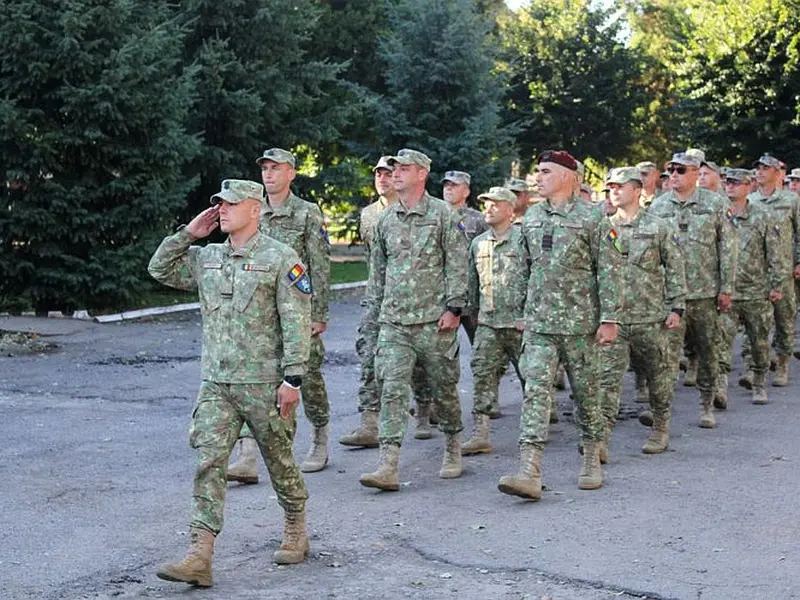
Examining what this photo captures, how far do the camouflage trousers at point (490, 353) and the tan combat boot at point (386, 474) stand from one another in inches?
67.3

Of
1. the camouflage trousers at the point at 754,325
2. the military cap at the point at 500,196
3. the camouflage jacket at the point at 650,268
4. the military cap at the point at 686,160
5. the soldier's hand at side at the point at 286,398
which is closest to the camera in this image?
the soldier's hand at side at the point at 286,398

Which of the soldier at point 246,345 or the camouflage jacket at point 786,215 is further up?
the camouflage jacket at point 786,215

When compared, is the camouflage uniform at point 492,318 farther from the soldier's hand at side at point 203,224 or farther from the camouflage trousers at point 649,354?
the soldier's hand at side at point 203,224

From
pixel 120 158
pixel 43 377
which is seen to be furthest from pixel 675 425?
pixel 120 158

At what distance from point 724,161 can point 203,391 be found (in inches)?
1029

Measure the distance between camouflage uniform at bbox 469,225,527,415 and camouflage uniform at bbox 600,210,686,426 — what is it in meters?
0.84

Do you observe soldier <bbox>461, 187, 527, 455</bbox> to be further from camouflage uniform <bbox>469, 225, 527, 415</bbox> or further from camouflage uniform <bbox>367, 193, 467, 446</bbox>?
camouflage uniform <bbox>367, 193, 467, 446</bbox>

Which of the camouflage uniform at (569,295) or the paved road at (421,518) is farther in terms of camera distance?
the camouflage uniform at (569,295)

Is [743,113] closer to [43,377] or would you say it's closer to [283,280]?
[43,377]

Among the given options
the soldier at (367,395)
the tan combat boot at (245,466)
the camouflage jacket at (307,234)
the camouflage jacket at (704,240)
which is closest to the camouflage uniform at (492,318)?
the soldier at (367,395)

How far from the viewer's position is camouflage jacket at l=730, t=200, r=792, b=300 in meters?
13.1

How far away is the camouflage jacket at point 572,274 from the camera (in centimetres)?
863

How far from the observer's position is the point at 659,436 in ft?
33.6

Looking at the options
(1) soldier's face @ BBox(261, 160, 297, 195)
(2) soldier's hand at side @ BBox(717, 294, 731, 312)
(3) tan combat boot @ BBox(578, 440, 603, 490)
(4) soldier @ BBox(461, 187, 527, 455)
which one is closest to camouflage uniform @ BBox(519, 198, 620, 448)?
(3) tan combat boot @ BBox(578, 440, 603, 490)
